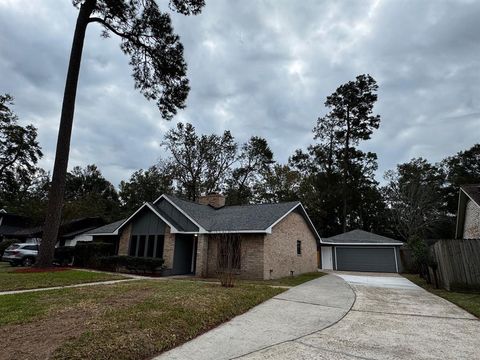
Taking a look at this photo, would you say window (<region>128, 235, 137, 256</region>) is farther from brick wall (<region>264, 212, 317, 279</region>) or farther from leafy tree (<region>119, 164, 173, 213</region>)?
leafy tree (<region>119, 164, 173, 213</region>)

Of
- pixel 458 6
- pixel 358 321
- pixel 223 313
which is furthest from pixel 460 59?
pixel 223 313

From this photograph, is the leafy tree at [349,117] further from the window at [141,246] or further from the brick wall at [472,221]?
the window at [141,246]

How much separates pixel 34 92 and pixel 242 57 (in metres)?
12.7

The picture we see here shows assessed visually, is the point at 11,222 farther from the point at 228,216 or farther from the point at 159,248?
the point at 228,216

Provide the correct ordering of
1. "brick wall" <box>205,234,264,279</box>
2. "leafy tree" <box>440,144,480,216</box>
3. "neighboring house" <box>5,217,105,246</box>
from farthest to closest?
"leafy tree" <box>440,144,480,216</box> < "neighboring house" <box>5,217,105,246</box> < "brick wall" <box>205,234,264,279</box>

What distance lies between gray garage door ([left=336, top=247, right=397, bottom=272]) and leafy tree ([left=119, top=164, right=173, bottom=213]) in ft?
75.2

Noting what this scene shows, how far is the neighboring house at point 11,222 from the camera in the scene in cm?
3403

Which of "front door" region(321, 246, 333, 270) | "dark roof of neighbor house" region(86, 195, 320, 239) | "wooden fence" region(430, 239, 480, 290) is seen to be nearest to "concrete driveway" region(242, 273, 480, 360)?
"wooden fence" region(430, 239, 480, 290)

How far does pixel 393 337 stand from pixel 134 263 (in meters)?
14.2

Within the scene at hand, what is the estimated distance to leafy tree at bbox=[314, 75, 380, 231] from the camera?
116ft

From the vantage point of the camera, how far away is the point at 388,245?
2388 centimetres

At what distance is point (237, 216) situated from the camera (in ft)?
60.0

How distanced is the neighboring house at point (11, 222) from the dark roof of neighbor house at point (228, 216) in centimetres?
2211

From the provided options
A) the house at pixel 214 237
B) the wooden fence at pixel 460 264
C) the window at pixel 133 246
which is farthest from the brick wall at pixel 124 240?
the wooden fence at pixel 460 264
